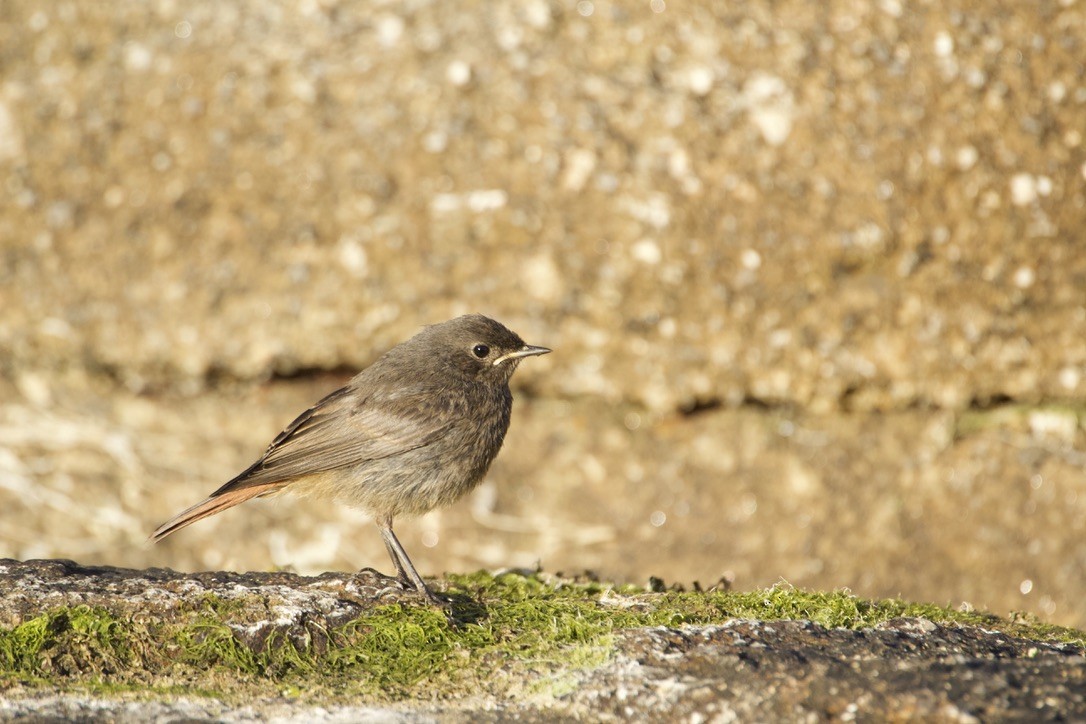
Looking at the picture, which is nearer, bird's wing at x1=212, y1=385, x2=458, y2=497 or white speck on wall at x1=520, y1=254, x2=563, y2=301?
bird's wing at x1=212, y1=385, x2=458, y2=497

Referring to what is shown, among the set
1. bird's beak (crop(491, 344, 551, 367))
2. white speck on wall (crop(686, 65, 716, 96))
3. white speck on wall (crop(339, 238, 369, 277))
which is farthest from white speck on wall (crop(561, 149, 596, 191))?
bird's beak (crop(491, 344, 551, 367))

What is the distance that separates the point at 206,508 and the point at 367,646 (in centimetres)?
168

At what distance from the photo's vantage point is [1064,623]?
7684 millimetres

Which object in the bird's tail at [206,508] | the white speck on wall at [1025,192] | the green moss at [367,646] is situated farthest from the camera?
the white speck on wall at [1025,192]

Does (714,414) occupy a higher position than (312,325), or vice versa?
(312,325)

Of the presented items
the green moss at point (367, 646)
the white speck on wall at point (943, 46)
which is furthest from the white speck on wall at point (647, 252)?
the green moss at point (367, 646)

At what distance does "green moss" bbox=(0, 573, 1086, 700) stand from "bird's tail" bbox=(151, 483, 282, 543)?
1.30m

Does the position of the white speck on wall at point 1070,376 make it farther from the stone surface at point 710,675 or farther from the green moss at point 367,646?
the stone surface at point 710,675

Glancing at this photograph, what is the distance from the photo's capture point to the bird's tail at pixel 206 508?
5.58 m

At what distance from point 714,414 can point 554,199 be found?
1798mm

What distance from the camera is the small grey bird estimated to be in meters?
5.88

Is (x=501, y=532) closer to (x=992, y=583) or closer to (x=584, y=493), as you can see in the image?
(x=584, y=493)

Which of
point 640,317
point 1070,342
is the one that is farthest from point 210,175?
point 1070,342

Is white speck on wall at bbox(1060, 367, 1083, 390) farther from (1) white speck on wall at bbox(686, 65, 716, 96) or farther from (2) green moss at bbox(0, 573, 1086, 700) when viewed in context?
(2) green moss at bbox(0, 573, 1086, 700)
